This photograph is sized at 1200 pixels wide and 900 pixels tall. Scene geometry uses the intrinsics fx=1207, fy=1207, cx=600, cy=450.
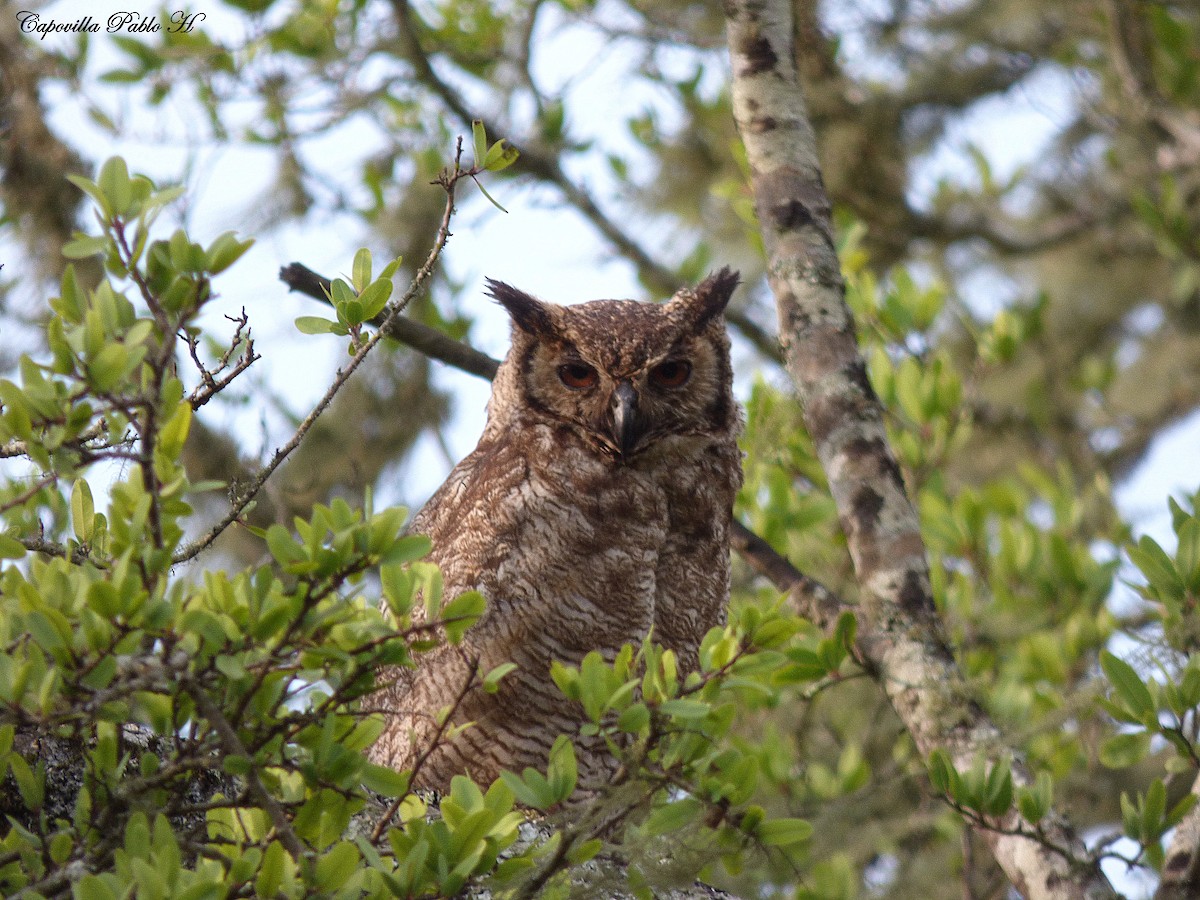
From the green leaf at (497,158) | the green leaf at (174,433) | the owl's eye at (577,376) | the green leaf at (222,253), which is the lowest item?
the green leaf at (174,433)

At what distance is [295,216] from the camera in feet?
17.6

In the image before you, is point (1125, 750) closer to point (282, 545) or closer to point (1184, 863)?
point (1184, 863)

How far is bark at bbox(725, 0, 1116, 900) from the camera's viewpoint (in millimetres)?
2559

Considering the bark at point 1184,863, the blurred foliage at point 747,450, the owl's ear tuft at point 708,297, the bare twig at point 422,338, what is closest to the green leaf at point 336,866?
the blurred foliage at point 747,450

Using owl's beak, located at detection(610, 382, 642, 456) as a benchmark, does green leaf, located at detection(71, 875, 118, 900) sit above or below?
below

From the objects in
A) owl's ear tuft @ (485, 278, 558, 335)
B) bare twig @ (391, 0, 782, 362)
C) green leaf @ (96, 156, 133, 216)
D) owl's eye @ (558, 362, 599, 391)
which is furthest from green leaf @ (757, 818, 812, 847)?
bare twig @ (391, 0, 782, 362)

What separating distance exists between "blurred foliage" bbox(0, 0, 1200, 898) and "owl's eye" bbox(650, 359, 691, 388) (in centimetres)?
49

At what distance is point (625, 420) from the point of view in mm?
3010

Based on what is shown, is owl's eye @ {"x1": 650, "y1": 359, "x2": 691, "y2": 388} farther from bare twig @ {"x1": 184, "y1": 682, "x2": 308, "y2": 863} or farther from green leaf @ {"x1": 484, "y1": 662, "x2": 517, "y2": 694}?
bare twig @ {"x1": 184, "y1": 682, "x2": 308, "y2": 863}

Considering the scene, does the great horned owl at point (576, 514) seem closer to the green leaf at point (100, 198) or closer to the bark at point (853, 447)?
the bark at point (853, 447)

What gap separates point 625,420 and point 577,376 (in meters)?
0.27

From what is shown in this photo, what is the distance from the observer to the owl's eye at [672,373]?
127 inches

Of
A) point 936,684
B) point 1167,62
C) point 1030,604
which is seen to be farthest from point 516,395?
point 1167,62

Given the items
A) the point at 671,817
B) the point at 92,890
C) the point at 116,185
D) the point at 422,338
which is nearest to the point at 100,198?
the point at 116,185
